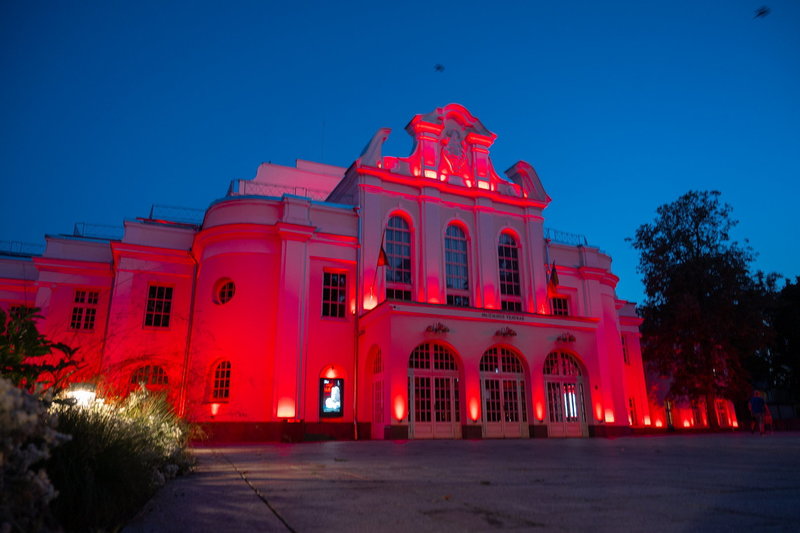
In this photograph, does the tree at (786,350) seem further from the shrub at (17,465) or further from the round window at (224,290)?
the shrub at (17,465)

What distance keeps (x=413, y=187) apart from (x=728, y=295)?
17.4 m

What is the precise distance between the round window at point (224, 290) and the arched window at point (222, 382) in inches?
98.6

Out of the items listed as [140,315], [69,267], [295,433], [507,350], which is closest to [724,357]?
[507,350]

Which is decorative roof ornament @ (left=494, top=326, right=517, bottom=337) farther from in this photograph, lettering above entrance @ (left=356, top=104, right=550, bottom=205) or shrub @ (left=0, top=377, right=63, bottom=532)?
shrub @ (left=0, top=377, right=63, bottom=532)

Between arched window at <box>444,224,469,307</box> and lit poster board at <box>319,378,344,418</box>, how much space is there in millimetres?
6097

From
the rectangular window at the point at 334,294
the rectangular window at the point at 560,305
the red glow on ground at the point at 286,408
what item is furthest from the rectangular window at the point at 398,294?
the rectangular window at the point at 560,305

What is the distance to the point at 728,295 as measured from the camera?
2786cm

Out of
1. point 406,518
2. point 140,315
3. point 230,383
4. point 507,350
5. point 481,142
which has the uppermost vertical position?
point 481,142

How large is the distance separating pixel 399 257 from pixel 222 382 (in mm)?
8665

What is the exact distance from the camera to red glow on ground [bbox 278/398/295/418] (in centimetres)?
1922

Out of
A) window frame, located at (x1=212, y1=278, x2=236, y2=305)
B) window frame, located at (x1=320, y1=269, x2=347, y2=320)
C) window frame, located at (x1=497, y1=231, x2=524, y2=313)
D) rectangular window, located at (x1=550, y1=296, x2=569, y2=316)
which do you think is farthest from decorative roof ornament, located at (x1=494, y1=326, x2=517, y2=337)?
window frame, located at (x1=212, y1=278, x2=236, y2=305)

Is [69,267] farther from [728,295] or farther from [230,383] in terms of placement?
[728,295]

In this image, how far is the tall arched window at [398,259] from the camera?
22.7 m

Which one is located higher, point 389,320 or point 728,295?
point 728,295
